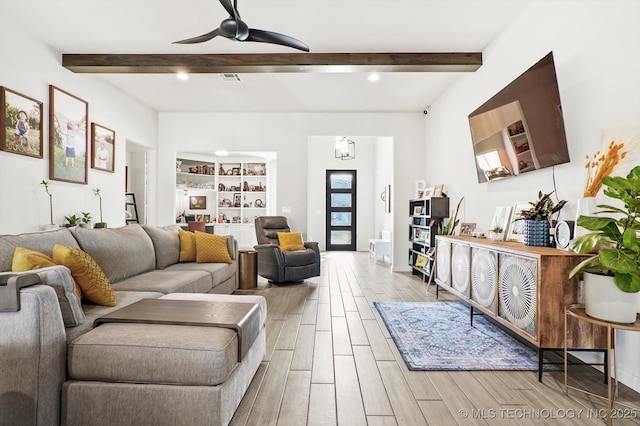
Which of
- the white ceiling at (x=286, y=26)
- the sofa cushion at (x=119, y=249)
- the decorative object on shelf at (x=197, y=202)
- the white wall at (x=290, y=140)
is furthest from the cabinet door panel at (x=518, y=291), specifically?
the decorative object on shelf at (x=197, y=202)

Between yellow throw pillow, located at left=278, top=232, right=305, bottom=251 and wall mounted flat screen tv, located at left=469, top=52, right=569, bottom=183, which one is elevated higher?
wall mounted flat screen tv, located at left=469, top=52, right=569, bottom=183

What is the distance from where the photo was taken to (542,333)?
2107 mm

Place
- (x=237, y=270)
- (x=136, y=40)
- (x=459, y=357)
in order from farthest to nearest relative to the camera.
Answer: (x=237, y=270)
(x=136, y=40)
(x=459, y=357)

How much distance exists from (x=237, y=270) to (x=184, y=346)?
3.11m

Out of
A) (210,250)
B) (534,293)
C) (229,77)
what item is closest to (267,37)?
(229,77)

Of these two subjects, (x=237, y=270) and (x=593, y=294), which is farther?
Answer: (x=237, y=270)

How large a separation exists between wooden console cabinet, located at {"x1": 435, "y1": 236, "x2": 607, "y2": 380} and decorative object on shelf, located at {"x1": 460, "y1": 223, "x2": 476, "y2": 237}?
54.1 inches

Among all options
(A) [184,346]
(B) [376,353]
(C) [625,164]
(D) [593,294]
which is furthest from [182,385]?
(C) [625,164]

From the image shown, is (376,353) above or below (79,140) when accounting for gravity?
below

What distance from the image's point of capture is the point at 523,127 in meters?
2.96

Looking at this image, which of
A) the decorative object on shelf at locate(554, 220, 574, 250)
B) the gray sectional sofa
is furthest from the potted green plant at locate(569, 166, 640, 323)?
the gray sectional sofa

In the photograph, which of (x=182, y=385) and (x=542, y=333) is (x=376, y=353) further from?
(x=182, y=385)

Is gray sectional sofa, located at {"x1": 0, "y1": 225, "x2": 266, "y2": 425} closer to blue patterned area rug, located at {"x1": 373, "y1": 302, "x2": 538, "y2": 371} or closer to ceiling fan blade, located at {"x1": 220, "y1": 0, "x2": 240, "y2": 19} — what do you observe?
blue patterned area rug, located at {"x1": 373, "y1": 302, "x2": 538, "y2": 371}

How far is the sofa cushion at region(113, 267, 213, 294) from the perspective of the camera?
9.09 ft
